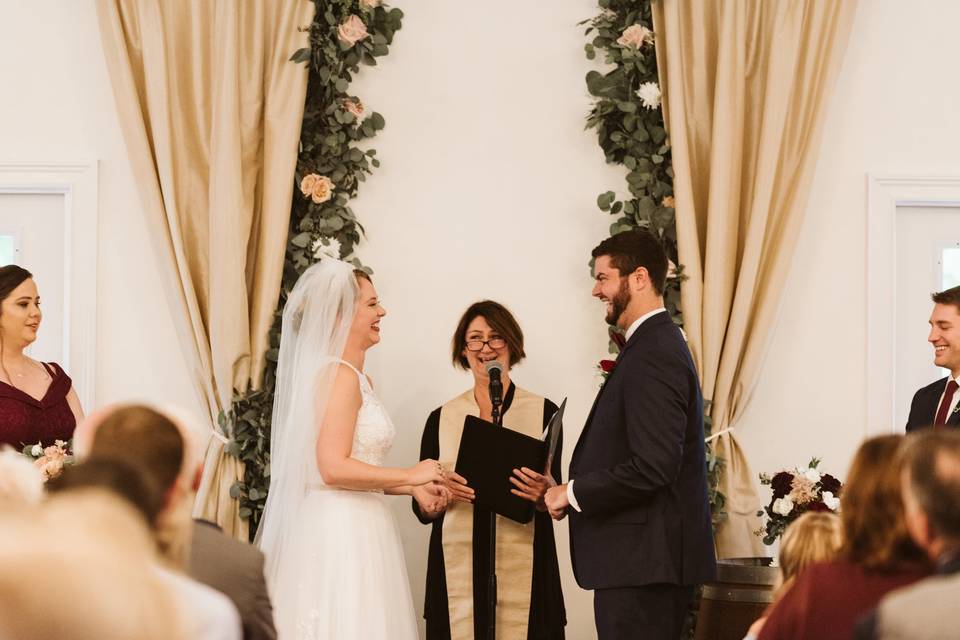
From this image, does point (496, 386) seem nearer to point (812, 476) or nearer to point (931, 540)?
point (812, 476)

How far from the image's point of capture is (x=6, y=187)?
4914mm

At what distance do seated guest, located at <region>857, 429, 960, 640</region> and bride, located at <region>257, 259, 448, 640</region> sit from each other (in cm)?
228

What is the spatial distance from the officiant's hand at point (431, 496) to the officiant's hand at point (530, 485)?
0.30 m

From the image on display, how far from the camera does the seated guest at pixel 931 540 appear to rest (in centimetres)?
167

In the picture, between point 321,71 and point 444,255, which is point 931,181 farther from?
point 321,71

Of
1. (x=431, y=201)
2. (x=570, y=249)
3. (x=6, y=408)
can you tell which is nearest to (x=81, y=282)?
(x=6, y=408)

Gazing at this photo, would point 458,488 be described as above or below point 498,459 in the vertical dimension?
below

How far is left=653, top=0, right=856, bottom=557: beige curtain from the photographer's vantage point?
4707 mm

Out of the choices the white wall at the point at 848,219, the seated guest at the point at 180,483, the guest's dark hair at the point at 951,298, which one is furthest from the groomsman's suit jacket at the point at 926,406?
the seated guest at the point at 180,483

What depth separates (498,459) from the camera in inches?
152

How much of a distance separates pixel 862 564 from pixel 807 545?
31cm

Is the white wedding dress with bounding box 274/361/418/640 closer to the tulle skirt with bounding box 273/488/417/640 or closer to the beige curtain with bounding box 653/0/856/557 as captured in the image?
the tulle skirt with bounding box 273/488/417/640

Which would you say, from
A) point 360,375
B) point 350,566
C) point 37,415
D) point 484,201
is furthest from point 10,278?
point 484,201

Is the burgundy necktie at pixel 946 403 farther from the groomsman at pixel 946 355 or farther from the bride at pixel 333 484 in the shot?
the bride at pixel 333 484
